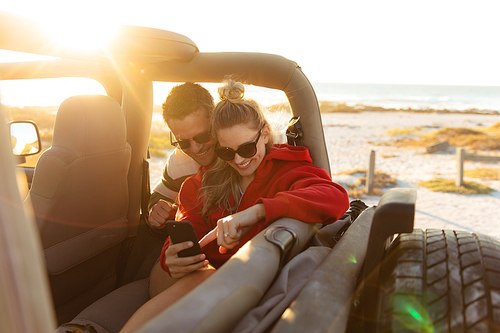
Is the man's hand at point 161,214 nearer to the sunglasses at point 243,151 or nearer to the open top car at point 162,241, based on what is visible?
the open top car at point 162,241

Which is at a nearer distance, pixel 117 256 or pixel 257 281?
pixel 257 281

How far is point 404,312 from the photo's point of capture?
0.93 m

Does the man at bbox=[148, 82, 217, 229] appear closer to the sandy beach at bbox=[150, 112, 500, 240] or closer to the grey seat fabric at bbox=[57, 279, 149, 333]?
the grey seat fabric at bbox=[57, 279, 149, 333]

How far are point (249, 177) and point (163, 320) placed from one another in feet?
4.06

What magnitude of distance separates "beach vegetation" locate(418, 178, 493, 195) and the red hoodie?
993cm

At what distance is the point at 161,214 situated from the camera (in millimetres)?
2424

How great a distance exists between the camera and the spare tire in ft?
2.96

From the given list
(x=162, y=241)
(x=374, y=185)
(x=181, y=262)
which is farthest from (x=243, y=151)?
(x=374, y=185)

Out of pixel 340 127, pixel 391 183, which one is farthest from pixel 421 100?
pixel 391 183

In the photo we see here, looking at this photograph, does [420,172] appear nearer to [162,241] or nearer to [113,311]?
[162,241]

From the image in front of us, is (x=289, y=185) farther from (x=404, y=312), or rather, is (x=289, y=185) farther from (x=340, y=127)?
(x=340, y=127)

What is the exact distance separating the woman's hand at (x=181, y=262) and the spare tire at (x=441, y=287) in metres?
0.85

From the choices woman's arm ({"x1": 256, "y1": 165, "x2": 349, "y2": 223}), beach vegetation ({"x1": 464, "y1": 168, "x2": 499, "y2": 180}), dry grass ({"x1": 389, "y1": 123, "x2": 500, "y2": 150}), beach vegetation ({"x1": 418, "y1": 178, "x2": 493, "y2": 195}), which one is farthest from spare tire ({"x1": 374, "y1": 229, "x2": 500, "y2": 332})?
dry grass ({"x1": 389, "y1": 123, "x2": 500, "y2": 150})

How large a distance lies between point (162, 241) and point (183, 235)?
1.04 metres
